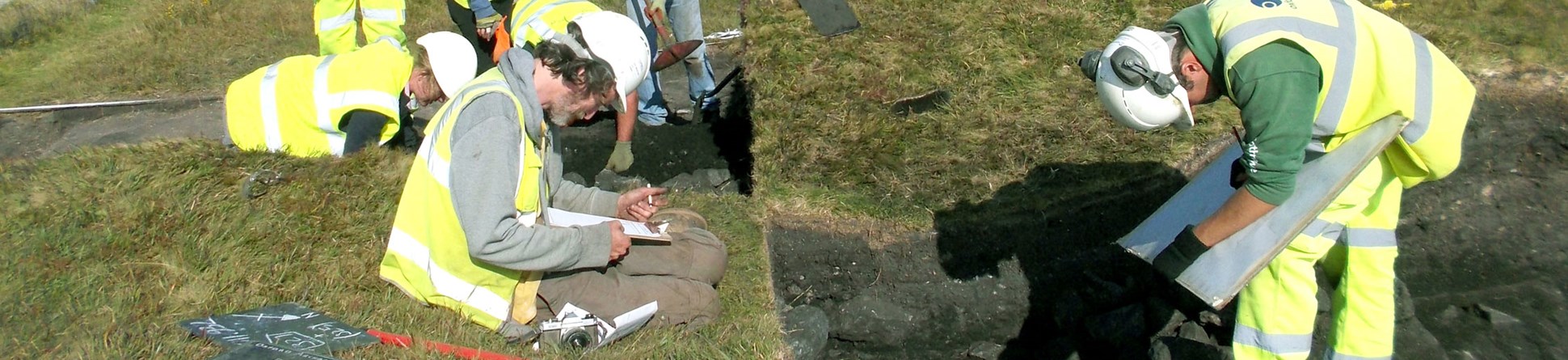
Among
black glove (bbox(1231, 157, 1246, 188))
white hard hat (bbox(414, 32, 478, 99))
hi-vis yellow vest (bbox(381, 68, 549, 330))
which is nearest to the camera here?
hi-vis yellow vest (bbox(381, 68, 549, 330))

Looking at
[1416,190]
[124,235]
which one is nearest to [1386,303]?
[1416,190]

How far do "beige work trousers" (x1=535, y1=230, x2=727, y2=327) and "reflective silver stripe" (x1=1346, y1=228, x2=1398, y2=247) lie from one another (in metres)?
2.32

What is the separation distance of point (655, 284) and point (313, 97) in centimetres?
168

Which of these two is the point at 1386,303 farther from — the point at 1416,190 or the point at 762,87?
the point at 762,87

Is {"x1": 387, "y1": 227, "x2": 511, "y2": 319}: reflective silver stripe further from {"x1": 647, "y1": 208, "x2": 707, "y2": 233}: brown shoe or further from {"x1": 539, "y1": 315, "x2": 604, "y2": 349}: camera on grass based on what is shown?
{"x1": 647, "y1": 208, "x2": 707, "y2": 233}: brown shoe

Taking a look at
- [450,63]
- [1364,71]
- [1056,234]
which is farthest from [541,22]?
[1364,71]

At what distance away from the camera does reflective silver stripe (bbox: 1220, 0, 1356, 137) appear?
299 centimetres

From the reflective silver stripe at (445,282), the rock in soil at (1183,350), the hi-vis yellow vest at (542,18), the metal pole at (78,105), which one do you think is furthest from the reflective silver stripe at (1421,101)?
the metal pole at (78,105)

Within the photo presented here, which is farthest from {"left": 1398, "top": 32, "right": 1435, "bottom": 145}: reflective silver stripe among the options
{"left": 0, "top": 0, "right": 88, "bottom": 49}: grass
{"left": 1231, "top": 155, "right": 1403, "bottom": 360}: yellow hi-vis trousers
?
{"left": 0, "top": 0, "right": 88, "bottom": 49}: grass

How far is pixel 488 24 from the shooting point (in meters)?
6.29

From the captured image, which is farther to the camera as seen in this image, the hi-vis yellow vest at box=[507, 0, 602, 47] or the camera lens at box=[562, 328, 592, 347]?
the hi-vis yellow vest at box=[507, 0, 602, 47]

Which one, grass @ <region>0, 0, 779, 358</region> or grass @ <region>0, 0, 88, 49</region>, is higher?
grass @ <region>0, 0, 779, 358</region>

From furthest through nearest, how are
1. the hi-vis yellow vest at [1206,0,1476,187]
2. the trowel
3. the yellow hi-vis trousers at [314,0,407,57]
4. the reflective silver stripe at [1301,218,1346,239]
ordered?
1. the trowel
2. the yellow hi-vis trousers at [314,0,407,57]
3. the reflective silver stripe at [1301,218,1346,239]
4. the hi-vis yellow vest at [1206,0,1476,187]

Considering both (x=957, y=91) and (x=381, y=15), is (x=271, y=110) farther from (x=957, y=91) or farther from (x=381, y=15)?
(x=957, y=91)
